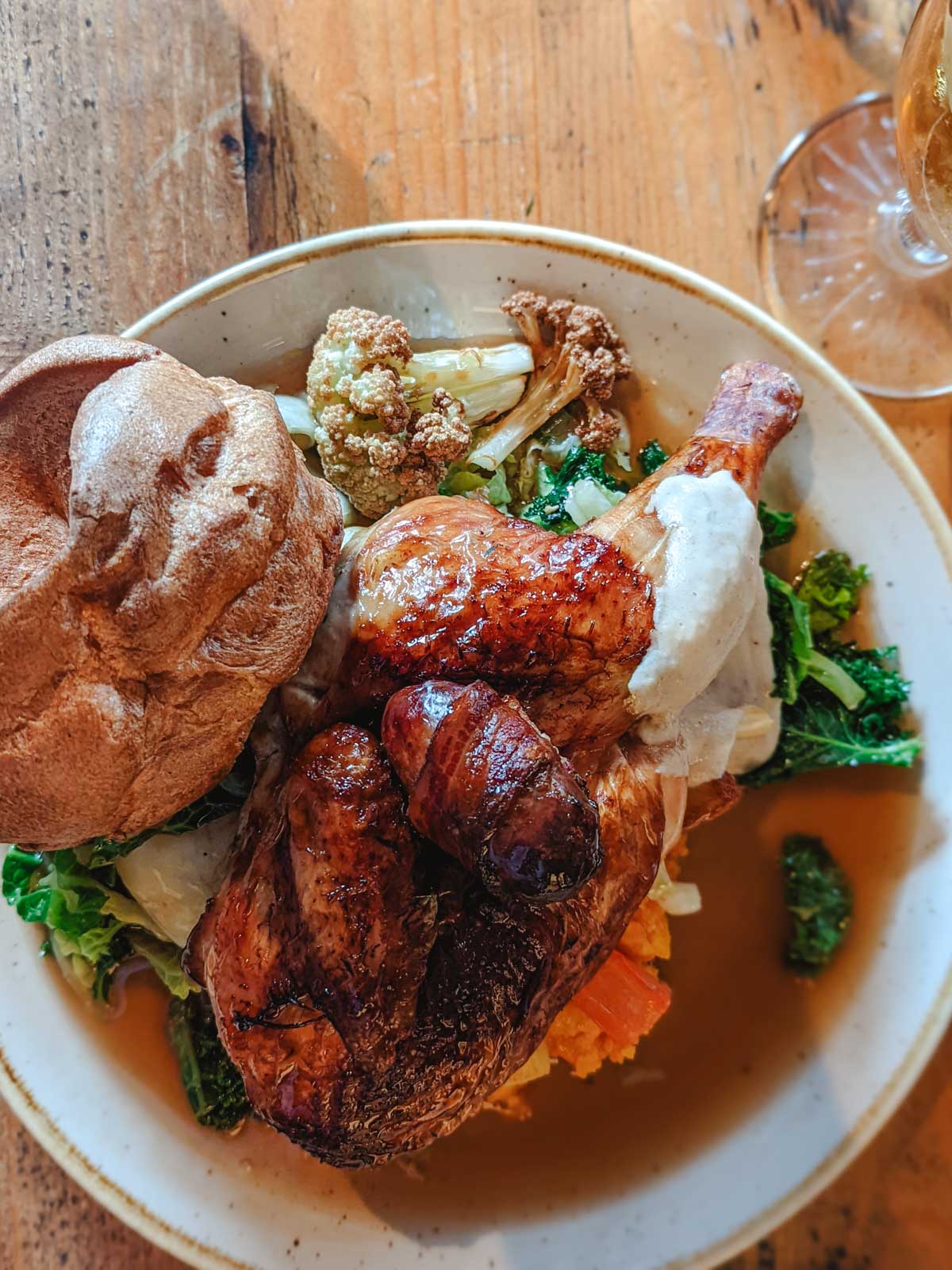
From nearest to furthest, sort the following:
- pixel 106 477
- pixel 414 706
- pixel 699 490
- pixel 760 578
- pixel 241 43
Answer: pixel 106 477, pixel 414 706, pixel 699 490, pixel 760 578, pixel 241 43

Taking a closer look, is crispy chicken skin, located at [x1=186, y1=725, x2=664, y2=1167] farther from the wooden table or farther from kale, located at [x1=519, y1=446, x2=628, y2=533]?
the wooden table

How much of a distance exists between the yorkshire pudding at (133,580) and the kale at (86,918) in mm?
636

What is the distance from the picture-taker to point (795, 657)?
7.91ft

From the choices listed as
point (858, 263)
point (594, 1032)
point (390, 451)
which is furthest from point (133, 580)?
point (858, 263)

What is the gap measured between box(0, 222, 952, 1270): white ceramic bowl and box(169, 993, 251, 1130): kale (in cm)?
6

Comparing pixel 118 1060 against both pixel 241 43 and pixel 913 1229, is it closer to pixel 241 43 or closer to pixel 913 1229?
pixel 913 1229

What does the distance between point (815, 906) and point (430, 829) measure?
1411 mm

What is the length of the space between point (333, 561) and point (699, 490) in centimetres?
82

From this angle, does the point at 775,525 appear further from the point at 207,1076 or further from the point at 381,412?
the point at 207,1076

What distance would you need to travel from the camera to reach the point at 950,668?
93.7 inches

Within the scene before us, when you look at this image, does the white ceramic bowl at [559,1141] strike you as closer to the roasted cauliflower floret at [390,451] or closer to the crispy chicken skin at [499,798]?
the roasted cauliflower floret at [390,451]

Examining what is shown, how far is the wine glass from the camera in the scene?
2.72m

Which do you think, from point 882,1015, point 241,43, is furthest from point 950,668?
point 241,43

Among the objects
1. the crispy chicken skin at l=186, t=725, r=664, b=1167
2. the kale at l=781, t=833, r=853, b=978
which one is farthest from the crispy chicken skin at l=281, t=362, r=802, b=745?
the kale at l=781, t=833, r=853, b=978
